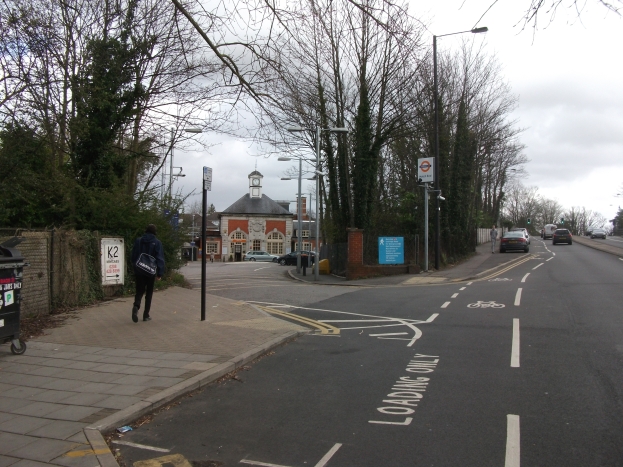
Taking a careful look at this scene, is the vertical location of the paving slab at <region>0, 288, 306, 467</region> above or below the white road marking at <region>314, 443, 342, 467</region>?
above

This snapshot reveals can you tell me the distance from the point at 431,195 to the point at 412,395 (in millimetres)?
24148

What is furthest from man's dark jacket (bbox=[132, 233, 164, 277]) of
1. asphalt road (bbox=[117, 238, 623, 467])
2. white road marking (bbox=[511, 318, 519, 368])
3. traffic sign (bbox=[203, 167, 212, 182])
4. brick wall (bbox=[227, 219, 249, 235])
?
brick wall (bbox=[227, 219, 249, 235])

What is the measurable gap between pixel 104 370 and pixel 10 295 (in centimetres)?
183

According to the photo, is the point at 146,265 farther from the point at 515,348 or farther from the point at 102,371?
the point at 515,348

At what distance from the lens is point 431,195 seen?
28875 millimetres

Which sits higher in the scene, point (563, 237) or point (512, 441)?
point (563, 237)

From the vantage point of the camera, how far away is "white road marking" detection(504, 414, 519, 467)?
4.03 meters

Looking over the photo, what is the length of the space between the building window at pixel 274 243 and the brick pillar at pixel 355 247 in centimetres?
6027

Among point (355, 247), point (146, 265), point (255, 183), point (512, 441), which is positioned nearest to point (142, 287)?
point (146, 265)

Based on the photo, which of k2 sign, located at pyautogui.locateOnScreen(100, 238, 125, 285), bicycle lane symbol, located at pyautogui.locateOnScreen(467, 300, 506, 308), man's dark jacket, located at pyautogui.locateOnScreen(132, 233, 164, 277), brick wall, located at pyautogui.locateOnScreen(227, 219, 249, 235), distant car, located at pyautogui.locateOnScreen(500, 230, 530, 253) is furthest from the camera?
brick wall, located at pyautogui.locateOnScreen(227, 219, 249, 235)

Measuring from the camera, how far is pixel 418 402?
17.9 ft

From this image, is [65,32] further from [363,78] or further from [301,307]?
[363,78]

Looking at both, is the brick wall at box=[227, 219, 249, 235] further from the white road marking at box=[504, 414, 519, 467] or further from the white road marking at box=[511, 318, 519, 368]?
the white road marking at box=[504, 414, 519, 467]

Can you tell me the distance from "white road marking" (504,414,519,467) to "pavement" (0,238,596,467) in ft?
9.95
